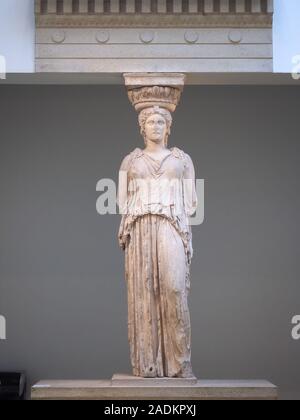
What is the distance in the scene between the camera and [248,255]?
12906mm

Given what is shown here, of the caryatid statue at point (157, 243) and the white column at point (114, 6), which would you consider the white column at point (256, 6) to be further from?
the white column at point (114, 6)

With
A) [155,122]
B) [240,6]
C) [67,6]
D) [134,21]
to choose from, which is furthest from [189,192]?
[67,6]

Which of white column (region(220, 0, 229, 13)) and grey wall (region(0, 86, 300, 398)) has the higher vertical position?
white column (region(220, 0, 229, 13))

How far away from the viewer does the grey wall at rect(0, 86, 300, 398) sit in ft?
A: 41.7

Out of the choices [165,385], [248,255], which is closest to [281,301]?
[248,255]

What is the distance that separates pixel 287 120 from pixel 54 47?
12.5 ft

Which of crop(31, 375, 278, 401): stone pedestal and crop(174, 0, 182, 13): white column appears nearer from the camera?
crop(31, 375, 278, 401): stone pedestal

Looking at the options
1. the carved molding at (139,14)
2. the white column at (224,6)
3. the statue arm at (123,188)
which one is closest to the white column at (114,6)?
the carved molding at (139,14)

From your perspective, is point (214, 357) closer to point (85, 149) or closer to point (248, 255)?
point (248, 255)

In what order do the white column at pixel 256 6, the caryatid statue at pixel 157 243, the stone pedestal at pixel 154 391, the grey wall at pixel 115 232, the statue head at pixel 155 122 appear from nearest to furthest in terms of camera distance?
the stone pedestal at pixel 154 391, the caryatid statue at pixel 157 243, the statue head at pixel 155 122, the white column at pixel 256 6, the grey wall at pixel 115 232

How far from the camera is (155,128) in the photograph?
991 centimetres

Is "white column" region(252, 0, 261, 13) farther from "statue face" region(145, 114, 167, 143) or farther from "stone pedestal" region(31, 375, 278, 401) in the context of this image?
"stone pedestal" region(31, 375, 278, 401)

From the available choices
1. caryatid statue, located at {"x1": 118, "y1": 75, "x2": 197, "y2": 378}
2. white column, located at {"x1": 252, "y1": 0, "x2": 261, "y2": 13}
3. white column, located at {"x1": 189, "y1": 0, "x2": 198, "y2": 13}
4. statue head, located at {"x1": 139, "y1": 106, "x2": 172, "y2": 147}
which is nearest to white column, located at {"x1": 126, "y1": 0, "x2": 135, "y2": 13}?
white column, located at {"x1": 189, "y1": 0, "x2": 198, "y2": 13}

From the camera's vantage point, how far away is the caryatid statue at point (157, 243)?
9.66m
